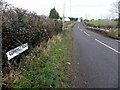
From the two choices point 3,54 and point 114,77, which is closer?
point 3,54

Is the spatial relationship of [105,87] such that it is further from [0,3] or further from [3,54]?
[0,3]

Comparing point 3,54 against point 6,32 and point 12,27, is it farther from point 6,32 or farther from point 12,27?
point 12,27

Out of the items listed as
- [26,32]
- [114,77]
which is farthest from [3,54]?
[114,77]

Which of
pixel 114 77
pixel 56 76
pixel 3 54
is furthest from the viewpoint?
pixel 114 77

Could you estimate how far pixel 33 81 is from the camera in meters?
4.47

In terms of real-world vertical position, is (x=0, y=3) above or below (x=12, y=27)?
above

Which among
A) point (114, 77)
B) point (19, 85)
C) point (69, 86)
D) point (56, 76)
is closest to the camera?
point (19, 85)

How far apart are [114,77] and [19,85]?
11.9 feet

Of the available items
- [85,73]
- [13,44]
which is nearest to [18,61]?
[13,44]

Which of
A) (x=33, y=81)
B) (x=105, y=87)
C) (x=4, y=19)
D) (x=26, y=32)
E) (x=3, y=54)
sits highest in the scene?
(x=4, y=19)

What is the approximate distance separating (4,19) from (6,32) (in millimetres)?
381

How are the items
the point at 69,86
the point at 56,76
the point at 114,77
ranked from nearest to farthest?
the point at 69,86 → the point at 56,76 → the point at 114,77

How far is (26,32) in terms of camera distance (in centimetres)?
596

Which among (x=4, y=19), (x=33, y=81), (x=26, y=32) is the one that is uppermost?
(x=4, y=19)
